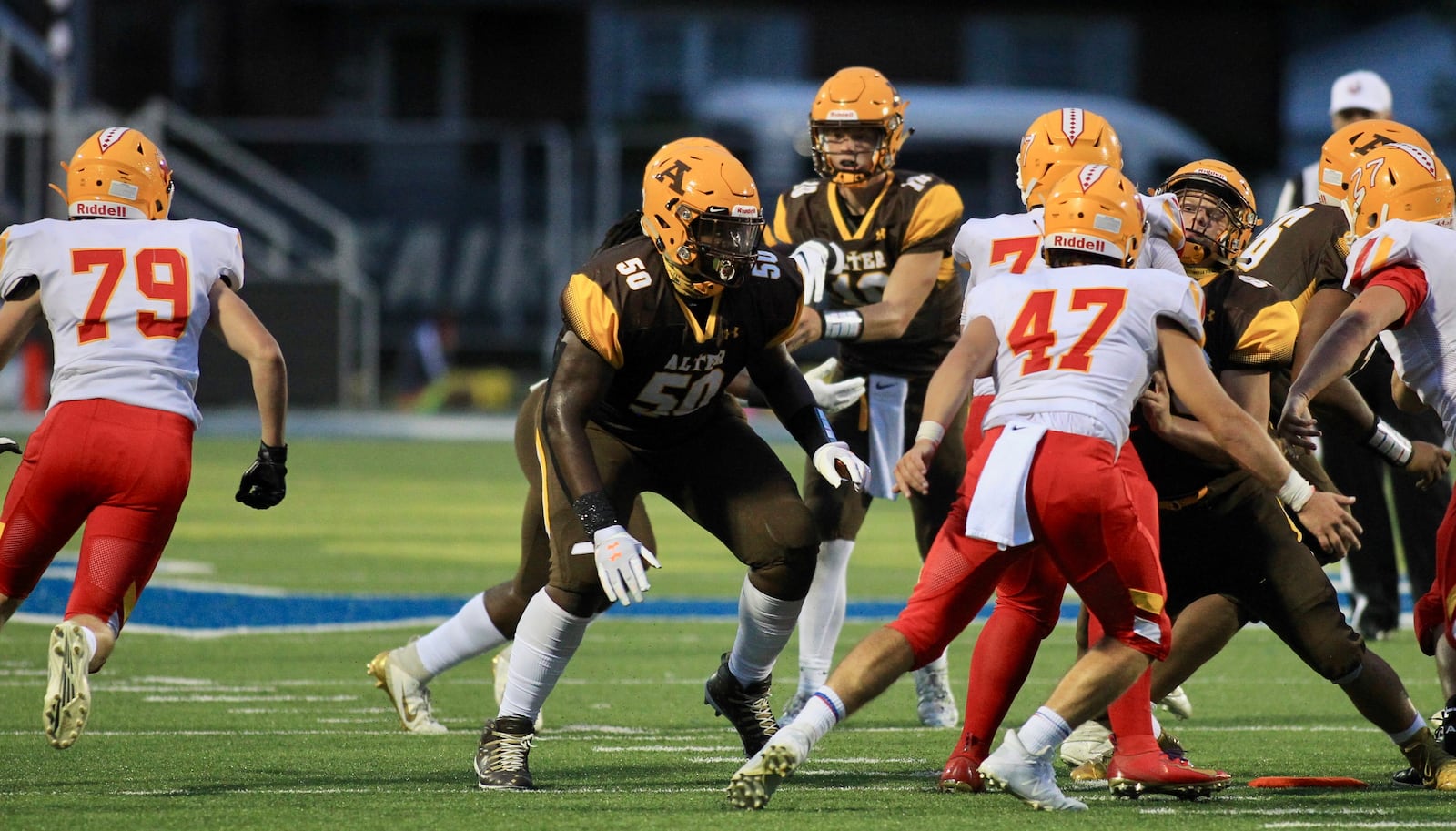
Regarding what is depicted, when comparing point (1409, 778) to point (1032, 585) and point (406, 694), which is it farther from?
point (406, 694)

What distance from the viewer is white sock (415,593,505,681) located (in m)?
6.16

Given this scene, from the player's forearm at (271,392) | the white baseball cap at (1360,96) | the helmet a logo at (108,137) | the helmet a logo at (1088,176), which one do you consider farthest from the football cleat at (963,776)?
the white baseball cap at (1360,96)

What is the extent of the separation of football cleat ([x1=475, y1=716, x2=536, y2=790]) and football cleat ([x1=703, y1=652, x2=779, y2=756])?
1.95 ft

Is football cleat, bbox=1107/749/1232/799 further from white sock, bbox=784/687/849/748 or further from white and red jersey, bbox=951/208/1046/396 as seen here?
white and red jersey, bbox=951/208/1046/396

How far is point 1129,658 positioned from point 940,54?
86.6 ft

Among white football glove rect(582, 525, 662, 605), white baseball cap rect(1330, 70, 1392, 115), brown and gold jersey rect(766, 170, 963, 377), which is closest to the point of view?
white football glove rect(582, 525, 662, 605)

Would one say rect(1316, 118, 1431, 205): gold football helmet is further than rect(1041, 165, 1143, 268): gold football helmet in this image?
Yes

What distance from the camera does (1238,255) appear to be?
5.54 m

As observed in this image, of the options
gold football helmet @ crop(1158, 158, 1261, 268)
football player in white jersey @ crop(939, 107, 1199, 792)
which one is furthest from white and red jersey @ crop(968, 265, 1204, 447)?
gold football helmet @ crop(1158, 158, 1261, 268)

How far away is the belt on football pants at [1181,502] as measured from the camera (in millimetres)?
5309

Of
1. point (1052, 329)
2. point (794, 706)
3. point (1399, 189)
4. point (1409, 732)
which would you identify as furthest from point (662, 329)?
point (1409, 732)

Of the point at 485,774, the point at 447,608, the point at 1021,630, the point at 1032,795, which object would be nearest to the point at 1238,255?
the point at 1021,630

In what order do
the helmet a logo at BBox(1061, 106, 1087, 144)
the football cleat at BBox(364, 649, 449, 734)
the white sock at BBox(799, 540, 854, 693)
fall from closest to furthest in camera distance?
the helmet a logo at BBox(1061, 106, 1087, 144) → the football cleat at BBox(364, 649, 449, 734) → the white sock at BBox(799, 540, 854, 693)

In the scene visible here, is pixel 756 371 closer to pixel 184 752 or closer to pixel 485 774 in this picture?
pixel 485 774
